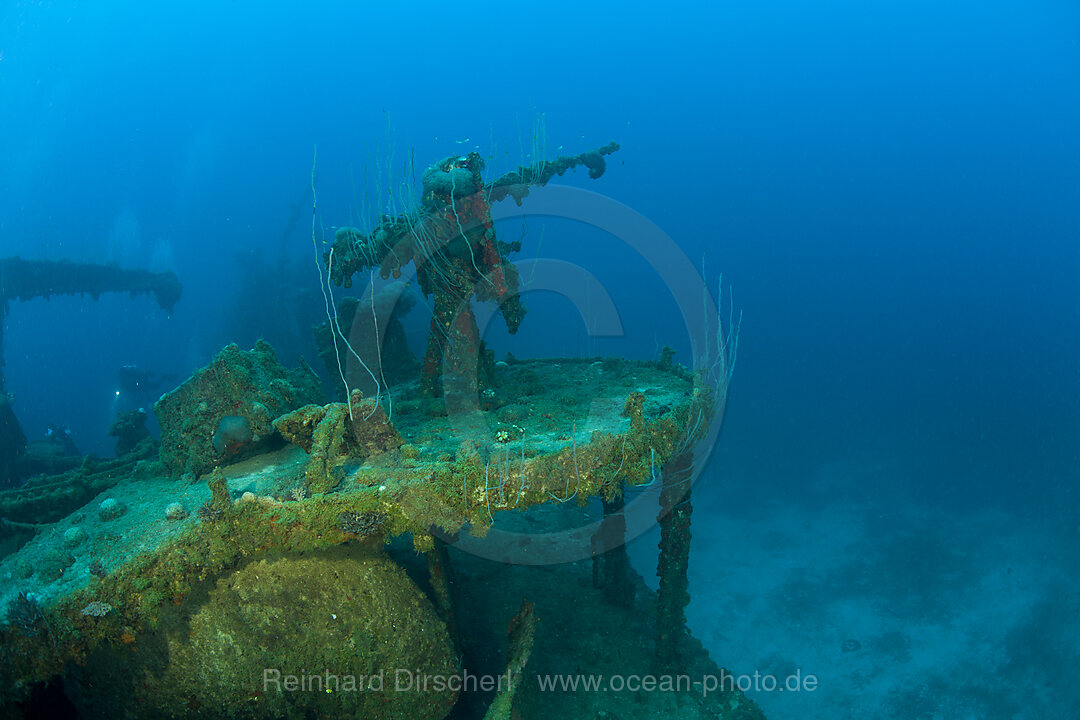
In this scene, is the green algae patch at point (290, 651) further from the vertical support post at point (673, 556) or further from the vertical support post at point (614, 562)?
the vertical support post at point (614, 562)

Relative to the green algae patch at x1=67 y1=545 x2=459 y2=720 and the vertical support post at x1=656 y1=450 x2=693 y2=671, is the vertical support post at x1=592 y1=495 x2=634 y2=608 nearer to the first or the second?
the vertical support post at x1=656 y1=450 x2=693 y2=671

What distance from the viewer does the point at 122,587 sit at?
5.33 meters

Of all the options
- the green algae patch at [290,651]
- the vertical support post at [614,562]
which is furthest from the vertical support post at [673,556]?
the green algae patch at [290,651]

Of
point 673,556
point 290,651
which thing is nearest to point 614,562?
point 673,556

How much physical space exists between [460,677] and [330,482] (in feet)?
10.5

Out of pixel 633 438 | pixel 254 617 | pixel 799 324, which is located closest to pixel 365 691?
pixel 254 617

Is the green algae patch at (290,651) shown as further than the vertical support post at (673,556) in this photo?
No

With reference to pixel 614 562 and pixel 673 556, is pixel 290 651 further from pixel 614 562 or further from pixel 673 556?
pixel 614 562

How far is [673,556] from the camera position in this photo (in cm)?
855

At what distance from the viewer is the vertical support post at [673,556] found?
26.7 feet

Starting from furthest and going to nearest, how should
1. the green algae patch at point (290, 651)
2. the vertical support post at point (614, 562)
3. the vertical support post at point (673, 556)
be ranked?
the vertical support post at point (614, 562), the vertical support post at point (673, 556), the green algae patch at point (290, 651)

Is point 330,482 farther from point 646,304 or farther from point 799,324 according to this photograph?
point 799,324

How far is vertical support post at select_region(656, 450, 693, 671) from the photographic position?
320 inches

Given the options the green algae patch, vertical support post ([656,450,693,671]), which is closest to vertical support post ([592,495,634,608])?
vertical support post ([656,450,693,671])
